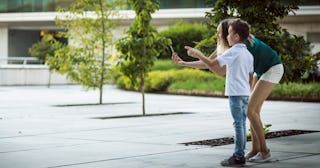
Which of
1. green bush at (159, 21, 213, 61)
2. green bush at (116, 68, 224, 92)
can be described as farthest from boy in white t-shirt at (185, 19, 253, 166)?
green bush at (159, 21, 213, 61)

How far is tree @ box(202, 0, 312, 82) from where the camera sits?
12867 mm

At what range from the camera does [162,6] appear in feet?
180

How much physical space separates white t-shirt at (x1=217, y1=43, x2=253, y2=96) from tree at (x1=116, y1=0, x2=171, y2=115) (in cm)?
1021

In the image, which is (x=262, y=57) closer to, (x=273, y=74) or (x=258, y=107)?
(x=273, y=74)

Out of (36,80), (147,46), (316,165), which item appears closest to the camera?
(316,165)

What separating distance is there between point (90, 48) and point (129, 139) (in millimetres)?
12028

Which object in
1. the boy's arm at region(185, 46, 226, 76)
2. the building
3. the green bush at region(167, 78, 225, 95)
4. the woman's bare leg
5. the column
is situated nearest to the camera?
the boy's arm at region(185, 46, 226, 76)

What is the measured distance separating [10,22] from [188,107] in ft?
131

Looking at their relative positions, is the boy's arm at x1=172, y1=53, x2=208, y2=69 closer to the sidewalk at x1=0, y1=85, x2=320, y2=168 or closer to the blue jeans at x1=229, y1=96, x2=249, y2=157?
the blue jeans at x1=229, y1=96, x2=249, y2=157

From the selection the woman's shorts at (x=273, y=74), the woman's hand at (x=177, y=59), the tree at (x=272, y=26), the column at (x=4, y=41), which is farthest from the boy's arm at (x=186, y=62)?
the column at (x=4, y=41)

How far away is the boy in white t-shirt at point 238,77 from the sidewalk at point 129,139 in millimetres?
415

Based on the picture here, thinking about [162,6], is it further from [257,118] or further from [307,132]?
[257,118]

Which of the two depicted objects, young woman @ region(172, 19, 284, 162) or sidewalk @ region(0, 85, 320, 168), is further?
sidewalk @ region(0, 85, 320, 168)

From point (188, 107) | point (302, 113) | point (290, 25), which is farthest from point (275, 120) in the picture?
point (290, 25)
